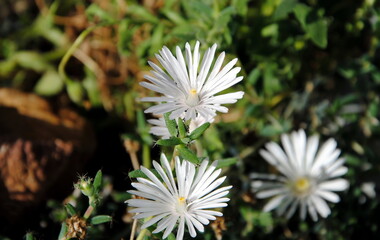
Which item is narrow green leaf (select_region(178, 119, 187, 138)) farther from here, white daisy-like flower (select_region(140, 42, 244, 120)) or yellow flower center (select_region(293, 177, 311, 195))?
yellow flower center (select_region(293, 177, 311, 195))

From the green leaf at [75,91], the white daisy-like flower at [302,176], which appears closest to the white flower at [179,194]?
the white daisy-like flower at [302,176]

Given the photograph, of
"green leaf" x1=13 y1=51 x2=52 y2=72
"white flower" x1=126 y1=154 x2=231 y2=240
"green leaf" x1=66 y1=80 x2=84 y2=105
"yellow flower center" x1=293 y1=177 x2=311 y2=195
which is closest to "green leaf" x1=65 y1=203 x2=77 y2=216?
"white flower" x1=126 y1=154 x2=231 y2=240

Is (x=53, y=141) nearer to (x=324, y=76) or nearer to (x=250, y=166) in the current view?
(x=250, y=166)

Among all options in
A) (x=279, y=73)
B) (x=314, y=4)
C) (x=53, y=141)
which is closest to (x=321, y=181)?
(x=279, y=73)

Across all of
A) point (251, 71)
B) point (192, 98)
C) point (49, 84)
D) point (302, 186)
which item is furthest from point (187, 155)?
point (49, 84)

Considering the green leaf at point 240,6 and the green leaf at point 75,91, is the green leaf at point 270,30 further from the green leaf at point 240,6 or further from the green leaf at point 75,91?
the green leaf at point 75,91

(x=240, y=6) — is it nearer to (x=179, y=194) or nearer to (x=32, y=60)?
(x=179, y=194)
